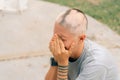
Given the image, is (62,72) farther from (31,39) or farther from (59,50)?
(31,39)

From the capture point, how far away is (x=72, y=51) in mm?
2615

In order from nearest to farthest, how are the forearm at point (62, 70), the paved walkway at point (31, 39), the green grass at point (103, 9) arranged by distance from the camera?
the forearm at point (62, 70), the paved walkway at point (31, 39), the green grass at point (103, 9)

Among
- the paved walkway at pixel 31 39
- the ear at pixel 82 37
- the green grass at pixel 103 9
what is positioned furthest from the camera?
the green grass at pixel 103 9

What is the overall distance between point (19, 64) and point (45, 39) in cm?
76

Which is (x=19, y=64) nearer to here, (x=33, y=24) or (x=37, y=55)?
(x=37, y=55)

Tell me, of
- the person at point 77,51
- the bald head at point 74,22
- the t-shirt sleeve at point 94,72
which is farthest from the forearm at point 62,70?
the bald head at point 74,22

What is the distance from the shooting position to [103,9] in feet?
22.2

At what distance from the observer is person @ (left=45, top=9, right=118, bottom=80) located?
2.56 metres

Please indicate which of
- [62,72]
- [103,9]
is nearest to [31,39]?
[103,9]

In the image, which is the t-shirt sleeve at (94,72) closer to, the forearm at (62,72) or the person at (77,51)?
the person at (77,51)

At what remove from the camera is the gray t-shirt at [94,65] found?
2.59 m

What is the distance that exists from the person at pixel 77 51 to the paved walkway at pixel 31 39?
1.76m

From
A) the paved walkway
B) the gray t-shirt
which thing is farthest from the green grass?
the gray t-shirt

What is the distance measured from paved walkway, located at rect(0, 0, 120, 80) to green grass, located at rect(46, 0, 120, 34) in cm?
26
